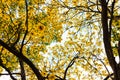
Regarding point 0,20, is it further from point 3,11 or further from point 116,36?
point 116,36

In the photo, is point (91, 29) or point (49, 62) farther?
point (49, 62)

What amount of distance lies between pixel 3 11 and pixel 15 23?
692mm

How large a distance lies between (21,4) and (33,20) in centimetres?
153

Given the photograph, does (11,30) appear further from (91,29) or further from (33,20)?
(91,29)

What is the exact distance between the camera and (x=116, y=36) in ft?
35.7

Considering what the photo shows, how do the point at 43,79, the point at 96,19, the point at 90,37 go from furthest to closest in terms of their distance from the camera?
the point at 90,37 < the point at 96,19 < the point at 43,79

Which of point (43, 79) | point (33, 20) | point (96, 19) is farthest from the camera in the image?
point (96, 19)

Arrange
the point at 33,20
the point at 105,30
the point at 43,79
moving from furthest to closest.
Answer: the point at 33,20 → the point at 105,30 → the point at 43,79

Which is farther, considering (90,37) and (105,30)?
(90,37)

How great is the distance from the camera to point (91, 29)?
12773mm

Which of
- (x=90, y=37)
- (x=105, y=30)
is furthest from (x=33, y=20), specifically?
(x=90, y=37)

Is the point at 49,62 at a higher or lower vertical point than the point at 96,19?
lower

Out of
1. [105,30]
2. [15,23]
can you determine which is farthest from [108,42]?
[15,23]

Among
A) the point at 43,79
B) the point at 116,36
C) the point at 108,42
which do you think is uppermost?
the point at 116,36
